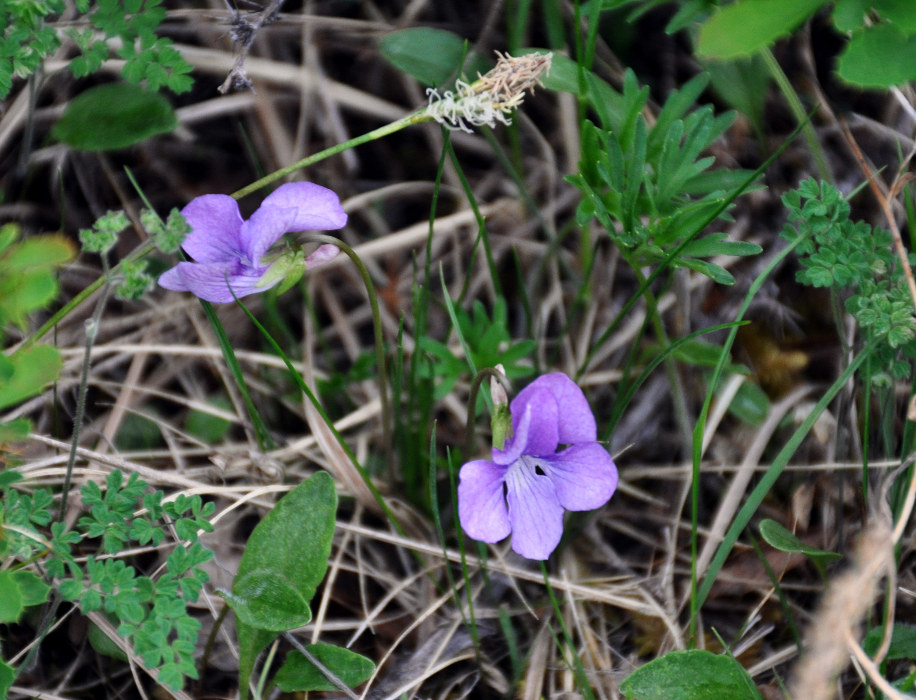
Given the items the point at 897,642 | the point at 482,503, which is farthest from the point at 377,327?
the point at 897,642

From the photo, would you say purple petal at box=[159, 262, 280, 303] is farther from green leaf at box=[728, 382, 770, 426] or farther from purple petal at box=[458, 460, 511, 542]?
green leaf at box=[728, 382, 770, 426]

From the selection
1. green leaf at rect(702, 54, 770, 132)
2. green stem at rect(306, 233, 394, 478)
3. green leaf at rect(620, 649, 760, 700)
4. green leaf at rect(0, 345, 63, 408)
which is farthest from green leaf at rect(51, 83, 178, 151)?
green leaf at rect(620, 649, 760, 700)

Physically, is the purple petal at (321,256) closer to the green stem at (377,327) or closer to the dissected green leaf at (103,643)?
the green stem at (377,327)

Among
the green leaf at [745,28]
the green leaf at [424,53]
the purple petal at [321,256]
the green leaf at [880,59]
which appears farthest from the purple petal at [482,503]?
the green leaf at [424,53]

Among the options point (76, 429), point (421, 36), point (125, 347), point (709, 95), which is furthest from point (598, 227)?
point (76, 429)

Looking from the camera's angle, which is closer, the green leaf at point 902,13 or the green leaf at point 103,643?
the green leaf at point 902,13

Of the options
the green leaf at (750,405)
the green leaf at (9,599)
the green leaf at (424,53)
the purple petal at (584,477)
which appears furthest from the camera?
the green leaf at (424,53)

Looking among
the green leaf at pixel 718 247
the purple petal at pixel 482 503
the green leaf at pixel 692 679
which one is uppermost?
the green leaf at pixel 718 247
